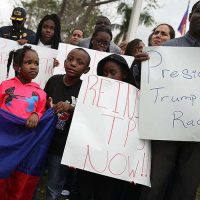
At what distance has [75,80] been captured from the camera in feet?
10.1

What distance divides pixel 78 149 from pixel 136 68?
0.87 metres

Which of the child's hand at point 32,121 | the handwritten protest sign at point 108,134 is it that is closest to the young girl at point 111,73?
the handwritten protest sign at point 108,134

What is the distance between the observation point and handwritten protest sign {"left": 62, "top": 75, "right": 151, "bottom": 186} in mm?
2611

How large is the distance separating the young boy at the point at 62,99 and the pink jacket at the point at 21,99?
0.42 ft

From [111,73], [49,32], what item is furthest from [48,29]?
[111,73]

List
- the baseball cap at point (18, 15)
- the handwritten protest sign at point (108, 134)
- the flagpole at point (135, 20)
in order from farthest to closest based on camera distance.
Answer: the flagpole at point (135, 20) → the baseball cap at point (18, 15) → the handwritten protest sign at point (108, 134)

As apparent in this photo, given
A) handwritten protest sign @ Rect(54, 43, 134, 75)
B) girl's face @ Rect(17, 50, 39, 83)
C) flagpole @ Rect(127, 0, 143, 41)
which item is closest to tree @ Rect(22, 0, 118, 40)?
flagpole @ Rect(127, 0, 143, 41)

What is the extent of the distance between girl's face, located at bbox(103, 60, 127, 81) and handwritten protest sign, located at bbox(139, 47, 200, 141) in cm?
19

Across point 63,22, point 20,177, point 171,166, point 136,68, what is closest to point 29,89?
point 20,177

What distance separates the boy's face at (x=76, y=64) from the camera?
3.02m

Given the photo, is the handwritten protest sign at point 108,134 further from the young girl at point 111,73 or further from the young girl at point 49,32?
the young girl at point 49,32

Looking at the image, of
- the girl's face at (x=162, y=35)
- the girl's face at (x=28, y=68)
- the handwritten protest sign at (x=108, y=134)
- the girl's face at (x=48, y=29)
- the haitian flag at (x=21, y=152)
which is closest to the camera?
the handwritten protest sign at (x=108, y=134)

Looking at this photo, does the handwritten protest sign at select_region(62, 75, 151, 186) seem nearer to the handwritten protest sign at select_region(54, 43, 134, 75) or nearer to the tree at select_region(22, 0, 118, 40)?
the handwritten protest sign at select_region(54, 43, 134, 75)

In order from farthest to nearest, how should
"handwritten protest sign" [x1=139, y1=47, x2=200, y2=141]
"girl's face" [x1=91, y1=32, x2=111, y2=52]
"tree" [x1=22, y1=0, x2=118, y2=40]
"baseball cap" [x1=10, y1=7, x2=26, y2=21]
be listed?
"tree" [x1=22, y1=0, x2=118, y2=40], "baseball cap" [x1=10, y1=7, x2=26, y2=21], "girl's face" [x1=91, y1=32, x2=111, y2=52], "handwritten protest sign" [x1=139, y1=47, x2=200, y2=141]
